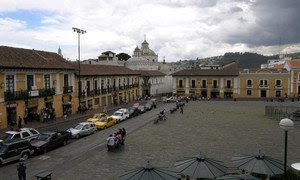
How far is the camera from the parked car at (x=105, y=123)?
98.2 feet

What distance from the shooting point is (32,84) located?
107 feet

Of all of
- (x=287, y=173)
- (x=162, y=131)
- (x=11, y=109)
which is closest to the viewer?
(x=287, y=173)

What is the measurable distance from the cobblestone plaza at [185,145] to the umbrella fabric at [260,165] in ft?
18.5

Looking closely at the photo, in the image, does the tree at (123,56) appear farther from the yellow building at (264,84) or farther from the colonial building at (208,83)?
the yellow building at (264,84)

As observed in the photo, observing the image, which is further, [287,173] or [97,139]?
[97,139]

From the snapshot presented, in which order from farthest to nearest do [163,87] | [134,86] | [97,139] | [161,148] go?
[163,87]
[134,86]
[97,139]
[161,148]

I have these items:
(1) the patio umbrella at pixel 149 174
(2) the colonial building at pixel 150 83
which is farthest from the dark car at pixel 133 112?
(2) the colonial building at pixel 150 83

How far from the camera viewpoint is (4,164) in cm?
1783

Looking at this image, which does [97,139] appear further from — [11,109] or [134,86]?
[134,86]

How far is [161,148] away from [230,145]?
494cm

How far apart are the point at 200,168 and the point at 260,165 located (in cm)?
232

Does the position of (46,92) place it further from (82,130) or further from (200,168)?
Result: (200,168)

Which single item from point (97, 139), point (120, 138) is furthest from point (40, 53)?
point (120, 138)

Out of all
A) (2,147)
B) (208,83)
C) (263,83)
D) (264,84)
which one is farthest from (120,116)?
(264,84)
